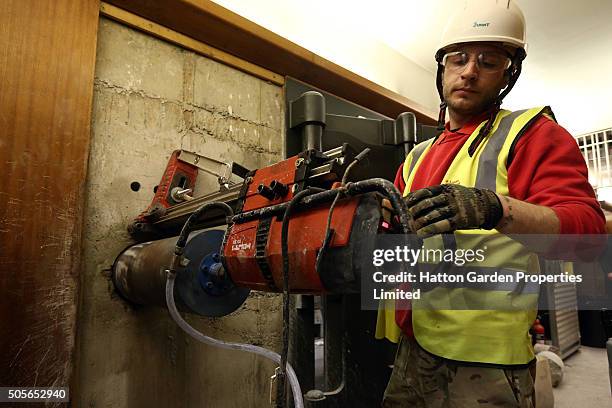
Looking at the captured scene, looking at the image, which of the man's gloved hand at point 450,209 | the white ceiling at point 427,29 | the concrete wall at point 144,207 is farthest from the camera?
the white ceiling at point 427,29

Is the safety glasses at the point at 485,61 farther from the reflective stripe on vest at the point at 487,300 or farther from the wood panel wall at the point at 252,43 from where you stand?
the wood panel wall at the point at 252,43

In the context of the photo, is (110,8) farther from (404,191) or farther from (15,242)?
(404,191)

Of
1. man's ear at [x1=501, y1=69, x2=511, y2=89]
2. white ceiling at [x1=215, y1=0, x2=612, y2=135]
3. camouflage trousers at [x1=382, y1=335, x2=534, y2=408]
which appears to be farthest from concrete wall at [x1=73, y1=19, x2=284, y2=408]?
man's ear at [x1=501, y1=69, x2=511, y2=89]

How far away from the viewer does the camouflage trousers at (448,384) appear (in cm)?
80

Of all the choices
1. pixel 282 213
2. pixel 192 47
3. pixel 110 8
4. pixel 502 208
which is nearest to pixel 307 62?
pixel 192 47

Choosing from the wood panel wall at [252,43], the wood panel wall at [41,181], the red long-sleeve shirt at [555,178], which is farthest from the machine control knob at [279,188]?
the wood panel wall at [252,43]

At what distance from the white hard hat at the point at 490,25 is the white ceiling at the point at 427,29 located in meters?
1.20

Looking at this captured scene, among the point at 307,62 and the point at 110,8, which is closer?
the point at 110,8

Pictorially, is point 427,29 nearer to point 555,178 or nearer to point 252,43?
point 252,43

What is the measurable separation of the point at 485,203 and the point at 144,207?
1.29 metres

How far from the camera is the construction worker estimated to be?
67 centimetres

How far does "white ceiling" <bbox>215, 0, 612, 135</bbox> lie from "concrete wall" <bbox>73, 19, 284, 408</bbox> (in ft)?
1.57

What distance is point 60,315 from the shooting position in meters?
1.21

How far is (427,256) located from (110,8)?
1512 millimetres
